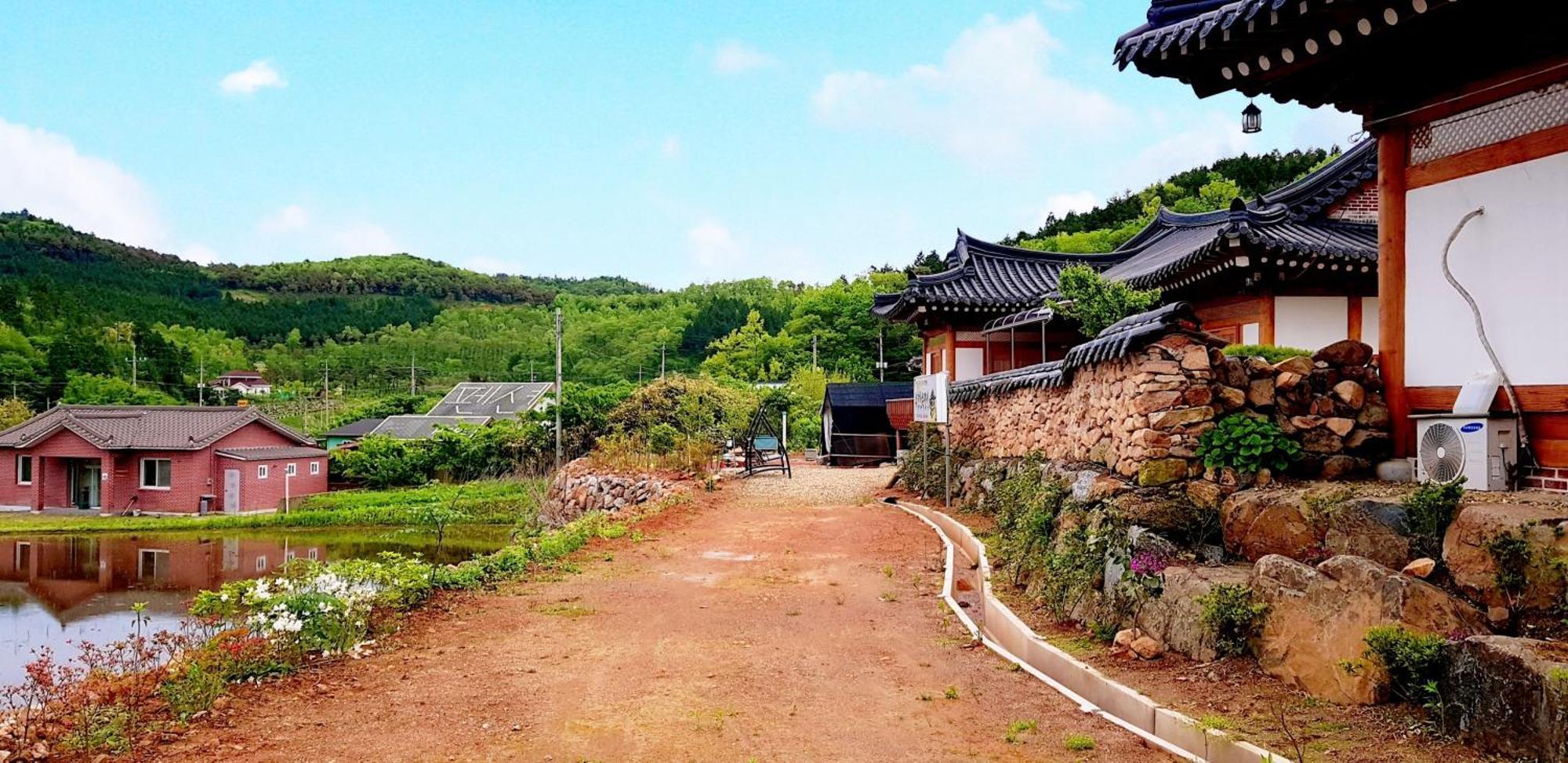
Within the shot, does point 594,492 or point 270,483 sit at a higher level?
point 594,492

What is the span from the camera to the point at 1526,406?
5.37 m

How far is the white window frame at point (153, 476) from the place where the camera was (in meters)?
31.3

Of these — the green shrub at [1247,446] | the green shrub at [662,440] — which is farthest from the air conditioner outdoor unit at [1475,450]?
the green shrub at [662,440]

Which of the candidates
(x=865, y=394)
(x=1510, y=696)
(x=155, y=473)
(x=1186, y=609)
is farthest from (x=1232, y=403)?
(x=155, y=473)

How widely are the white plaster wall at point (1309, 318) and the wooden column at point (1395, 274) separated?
6218 millimetres

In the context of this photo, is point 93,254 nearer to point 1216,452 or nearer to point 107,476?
point 107,476

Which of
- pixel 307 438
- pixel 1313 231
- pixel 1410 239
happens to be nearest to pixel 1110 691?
pixel 1410 239

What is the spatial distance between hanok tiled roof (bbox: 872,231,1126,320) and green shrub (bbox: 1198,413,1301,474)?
10.9m

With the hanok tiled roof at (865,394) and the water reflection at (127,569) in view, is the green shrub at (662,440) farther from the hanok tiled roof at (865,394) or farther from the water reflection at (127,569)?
the hanok tiled roof at (865,394)

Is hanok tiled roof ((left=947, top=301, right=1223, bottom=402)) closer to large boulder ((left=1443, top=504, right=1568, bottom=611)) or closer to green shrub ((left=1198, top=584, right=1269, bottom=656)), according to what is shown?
green shrub ((left=1198, top=584, right=1269, bottom=656))

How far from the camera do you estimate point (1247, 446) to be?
6.40 metres

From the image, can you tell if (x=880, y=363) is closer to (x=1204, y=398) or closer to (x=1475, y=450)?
(x=1204, y=398)

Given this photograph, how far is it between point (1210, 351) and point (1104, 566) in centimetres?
181

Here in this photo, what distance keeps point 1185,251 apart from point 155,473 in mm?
34154
